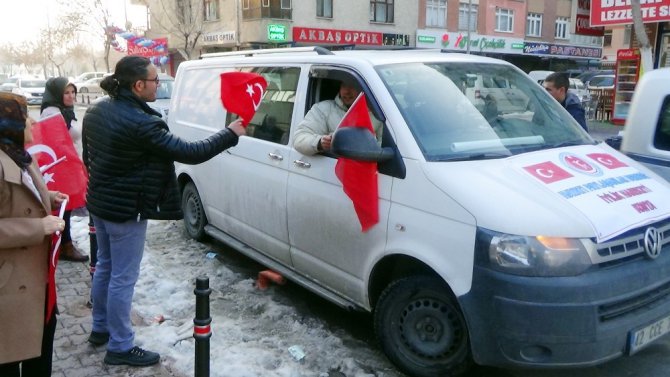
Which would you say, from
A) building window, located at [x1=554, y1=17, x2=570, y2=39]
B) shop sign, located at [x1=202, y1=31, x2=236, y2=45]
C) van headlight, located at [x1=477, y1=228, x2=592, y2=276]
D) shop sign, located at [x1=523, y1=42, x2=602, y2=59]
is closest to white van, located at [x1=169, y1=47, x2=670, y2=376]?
van headlight, located at [x1=477, y1=228, x2=592, y2=276]

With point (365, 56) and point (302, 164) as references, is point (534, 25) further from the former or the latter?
point (302, 164)

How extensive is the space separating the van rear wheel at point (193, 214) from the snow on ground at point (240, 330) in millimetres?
458

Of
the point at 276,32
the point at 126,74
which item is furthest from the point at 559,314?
the point at 276,32

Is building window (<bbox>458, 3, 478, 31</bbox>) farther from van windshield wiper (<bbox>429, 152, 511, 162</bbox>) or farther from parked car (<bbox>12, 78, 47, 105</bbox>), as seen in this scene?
van windshield wiper (<bbox>429, 152, 511, 162</bbox>)

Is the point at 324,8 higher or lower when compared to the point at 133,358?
higher

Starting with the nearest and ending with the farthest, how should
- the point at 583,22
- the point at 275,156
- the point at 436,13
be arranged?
the point at 275,156, the point at 583,22, the point at 436,13

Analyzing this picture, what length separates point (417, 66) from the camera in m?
4.02

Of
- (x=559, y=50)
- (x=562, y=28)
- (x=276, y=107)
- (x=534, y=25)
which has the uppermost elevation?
(x=534, y=25)

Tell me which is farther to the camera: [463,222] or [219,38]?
[219,38]

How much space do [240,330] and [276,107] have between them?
1.79 m

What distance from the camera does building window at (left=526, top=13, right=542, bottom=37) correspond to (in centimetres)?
4347

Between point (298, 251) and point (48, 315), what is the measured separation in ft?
6.44

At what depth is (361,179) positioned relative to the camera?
362cm

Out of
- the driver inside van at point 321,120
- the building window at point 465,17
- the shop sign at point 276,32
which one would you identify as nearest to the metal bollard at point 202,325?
the driver inside van at point 321,120
